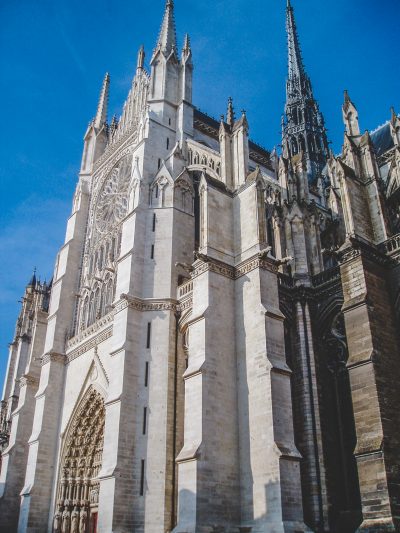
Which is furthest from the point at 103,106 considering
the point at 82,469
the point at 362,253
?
the point at 362,253

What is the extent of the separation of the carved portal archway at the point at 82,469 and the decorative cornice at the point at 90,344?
193 centimetres

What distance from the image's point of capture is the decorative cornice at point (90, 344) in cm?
2161

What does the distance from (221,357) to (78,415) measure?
8.91 meters

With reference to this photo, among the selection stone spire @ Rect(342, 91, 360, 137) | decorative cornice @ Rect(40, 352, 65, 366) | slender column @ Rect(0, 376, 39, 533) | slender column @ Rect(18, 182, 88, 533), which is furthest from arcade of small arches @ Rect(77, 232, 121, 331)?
stone spire @ Rect(342, 91, 360, 137)

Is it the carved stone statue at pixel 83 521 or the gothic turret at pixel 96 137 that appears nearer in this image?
the carved stone statue at pixel 83 521

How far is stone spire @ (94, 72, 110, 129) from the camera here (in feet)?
105

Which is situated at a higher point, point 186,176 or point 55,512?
point 186,176

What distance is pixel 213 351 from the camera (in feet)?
51.5

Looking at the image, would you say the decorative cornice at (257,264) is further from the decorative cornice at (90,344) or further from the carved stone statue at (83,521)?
the carved stone statue at (83,521)

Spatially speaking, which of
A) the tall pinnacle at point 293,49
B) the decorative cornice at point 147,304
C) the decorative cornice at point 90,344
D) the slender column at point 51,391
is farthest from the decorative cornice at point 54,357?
the tall pinnacle at point 293,49

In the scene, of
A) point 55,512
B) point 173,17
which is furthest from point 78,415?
point 173,17

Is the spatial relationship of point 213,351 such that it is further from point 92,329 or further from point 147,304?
point 92,329

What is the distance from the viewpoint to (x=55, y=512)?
20625 millimetres

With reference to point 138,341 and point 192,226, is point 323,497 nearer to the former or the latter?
point 138,341
